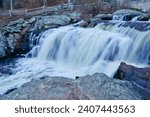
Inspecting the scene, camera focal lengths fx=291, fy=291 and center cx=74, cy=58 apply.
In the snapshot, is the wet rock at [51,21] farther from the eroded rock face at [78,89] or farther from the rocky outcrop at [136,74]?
the eroded rock face at [78,89]

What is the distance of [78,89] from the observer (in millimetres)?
6957

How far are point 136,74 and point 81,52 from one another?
5.62 m

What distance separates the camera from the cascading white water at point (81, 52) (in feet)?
42.3

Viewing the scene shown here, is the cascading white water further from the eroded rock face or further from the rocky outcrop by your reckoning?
the eroded rock face

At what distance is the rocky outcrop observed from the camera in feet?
29.6

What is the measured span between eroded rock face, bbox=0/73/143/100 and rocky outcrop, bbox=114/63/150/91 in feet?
5.89

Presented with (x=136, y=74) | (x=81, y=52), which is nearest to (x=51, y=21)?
(x=81, y=52)

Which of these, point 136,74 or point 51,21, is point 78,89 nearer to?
point 136,74

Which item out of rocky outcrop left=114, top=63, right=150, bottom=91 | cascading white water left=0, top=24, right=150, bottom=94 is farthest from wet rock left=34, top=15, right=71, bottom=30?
rocky outcrop left=114, top=63, right=150, bottom=91

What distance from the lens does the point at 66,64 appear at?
1495 centimetres

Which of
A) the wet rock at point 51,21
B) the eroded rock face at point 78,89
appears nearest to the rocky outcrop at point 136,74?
the eroded rock face at point 78,89

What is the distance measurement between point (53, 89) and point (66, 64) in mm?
7931

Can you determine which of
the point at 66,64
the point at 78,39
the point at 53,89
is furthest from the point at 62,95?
the point at 78,39

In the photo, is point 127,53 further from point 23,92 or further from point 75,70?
point 23,92
